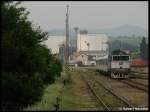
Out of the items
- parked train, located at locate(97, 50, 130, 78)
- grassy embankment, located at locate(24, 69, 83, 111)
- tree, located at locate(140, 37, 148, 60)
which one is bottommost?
grassy embankment, located at locate(24, 69, 83, 111)

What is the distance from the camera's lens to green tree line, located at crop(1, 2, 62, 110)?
17.4 meters

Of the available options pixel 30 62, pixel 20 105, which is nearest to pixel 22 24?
pixel 30 62

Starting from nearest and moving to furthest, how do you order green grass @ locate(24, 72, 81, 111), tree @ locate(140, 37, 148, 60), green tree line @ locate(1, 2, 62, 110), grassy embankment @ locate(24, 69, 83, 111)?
green tree line @ locate(1, 2, 62, 110) → green grass @ locate(24, 72, 81, 111) → grassy embankment @ locate(24, 69, 83, 111) → tree @ locate(140, 37, 148, 60)

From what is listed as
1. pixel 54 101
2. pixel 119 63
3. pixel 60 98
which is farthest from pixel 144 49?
pixel 54 101

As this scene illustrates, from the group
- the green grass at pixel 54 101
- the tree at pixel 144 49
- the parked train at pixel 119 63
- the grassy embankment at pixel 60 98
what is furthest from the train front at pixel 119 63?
the tree at pixel 144 49

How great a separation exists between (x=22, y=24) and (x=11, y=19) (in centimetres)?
140

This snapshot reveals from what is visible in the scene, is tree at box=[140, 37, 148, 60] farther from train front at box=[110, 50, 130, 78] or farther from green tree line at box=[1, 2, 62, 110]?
green tree line at box=[1, 2, 62, 110]

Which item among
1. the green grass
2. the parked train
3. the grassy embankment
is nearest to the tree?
the parked train

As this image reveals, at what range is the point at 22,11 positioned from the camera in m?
21.1

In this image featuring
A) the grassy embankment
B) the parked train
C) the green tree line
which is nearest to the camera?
the green tree line

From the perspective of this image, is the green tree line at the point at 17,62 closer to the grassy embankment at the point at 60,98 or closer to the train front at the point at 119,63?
the grassy embankment at the point at 60,98

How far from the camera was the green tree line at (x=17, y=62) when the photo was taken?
17438 mm

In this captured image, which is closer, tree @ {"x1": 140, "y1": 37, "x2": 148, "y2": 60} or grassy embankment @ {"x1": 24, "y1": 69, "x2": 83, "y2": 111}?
grassy embankment @ {"x1": 24, "y1": 69, "x2": 83, "y2": 111}

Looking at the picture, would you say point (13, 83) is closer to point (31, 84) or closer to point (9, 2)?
point (31, 84)
